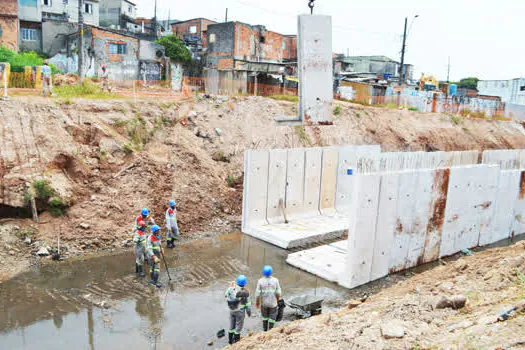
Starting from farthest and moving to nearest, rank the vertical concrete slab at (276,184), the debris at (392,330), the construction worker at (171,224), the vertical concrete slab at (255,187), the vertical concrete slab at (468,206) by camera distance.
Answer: the vertical concrete slab at (276,184) < the vertical concrete slab at (255,187) < the vertical concrete slab at (468,206) < the construction worker at (171,224) < the debris at (392,330)

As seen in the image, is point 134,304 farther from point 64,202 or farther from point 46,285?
point 64,202

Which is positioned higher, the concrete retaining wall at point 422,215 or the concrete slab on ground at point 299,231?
the concrete retaining wall at point 422,215

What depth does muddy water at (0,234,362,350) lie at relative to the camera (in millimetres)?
7695

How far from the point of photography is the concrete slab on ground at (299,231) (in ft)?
43.3

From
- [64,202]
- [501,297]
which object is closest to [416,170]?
[501,297]

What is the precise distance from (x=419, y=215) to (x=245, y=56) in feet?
116

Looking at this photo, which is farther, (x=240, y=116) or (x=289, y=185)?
(x=240, y=116)

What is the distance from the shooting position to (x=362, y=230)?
33.6ft

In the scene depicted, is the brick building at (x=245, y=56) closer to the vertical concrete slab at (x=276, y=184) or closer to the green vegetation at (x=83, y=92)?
the green vegetation at (x=83, y=92)

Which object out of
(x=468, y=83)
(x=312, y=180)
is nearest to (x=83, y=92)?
(x=312, y=180)

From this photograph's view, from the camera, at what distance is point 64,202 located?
41.2ft

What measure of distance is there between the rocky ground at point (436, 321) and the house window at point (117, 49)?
3359 centimetres

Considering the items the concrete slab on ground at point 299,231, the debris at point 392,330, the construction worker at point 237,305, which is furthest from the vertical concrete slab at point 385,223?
the debris at point 392,330

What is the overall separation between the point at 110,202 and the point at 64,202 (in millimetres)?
1333
